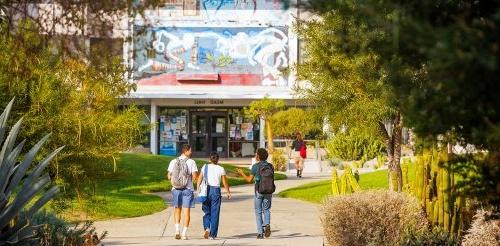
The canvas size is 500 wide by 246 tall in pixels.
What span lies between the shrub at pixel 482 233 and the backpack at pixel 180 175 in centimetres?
565

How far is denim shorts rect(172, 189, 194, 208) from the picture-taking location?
14.9 m

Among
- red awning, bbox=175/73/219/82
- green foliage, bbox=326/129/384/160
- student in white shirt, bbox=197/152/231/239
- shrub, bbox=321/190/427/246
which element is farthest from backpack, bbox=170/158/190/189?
red awning, bbox=175/73/219/82

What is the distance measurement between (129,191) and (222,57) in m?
25.4

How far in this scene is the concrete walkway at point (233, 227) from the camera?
14.4m

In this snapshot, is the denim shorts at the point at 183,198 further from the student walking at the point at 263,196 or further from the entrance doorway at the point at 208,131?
the entrance doorway at the point at 208,131

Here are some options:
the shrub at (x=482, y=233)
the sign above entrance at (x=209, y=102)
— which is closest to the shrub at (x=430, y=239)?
the shrub at (x=482, y=233)

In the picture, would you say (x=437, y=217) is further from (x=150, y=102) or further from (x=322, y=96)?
(x=150, y=102)

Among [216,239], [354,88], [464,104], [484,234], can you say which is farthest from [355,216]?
[464,104]

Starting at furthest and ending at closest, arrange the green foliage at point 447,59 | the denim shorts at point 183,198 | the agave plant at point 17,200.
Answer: the denim shorts at point 183,198, the agave plant at point 17,200, the green foliage at point 447,59

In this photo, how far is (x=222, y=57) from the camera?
4972cm

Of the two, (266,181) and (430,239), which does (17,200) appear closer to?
(430,239)

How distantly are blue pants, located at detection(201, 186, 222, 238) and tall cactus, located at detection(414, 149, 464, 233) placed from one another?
4.09 meters

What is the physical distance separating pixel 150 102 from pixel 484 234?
41612 mm

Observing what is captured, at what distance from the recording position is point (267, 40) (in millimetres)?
49156
